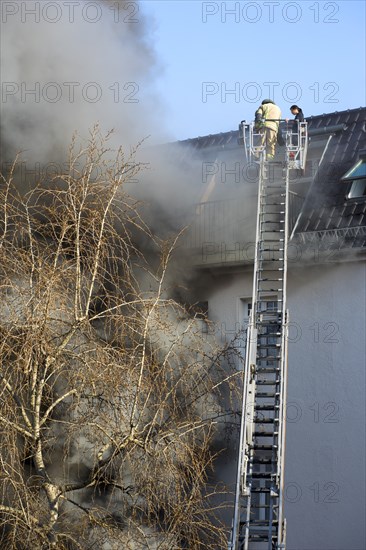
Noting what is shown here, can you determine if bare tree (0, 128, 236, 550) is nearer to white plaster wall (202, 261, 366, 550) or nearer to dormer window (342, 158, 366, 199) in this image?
white plaster wall (202, 261, 366, 550)

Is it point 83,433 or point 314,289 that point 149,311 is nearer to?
point 83,433

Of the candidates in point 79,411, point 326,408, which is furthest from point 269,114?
point 79,411

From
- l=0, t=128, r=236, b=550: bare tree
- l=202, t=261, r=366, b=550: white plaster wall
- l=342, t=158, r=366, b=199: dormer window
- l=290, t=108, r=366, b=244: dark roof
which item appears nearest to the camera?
l=0, t=128, r=236, b=550: bare tree

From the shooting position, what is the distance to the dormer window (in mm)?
13320

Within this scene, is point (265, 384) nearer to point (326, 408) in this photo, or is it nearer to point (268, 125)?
point (326, 408)

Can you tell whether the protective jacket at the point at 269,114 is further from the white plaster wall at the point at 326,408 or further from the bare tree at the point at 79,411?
the bare tree at the point at 79,411

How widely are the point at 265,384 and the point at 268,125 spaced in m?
4.56

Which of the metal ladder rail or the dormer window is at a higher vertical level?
the dormer window

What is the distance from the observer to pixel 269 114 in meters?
13.1

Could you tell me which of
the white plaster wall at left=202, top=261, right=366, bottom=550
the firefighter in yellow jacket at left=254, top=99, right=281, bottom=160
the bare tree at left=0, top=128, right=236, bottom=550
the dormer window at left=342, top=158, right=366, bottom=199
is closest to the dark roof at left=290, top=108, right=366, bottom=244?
the dormer window at left=342, top=158, right=366, bottom=199

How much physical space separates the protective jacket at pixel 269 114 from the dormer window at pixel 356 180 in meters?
1.33

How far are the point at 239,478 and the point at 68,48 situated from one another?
6592 mm

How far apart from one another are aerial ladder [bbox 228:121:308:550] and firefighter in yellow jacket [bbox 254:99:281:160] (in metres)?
Result: 0.09

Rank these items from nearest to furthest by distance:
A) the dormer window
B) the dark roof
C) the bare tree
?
the bare tree, the dark roof, the dormer window
